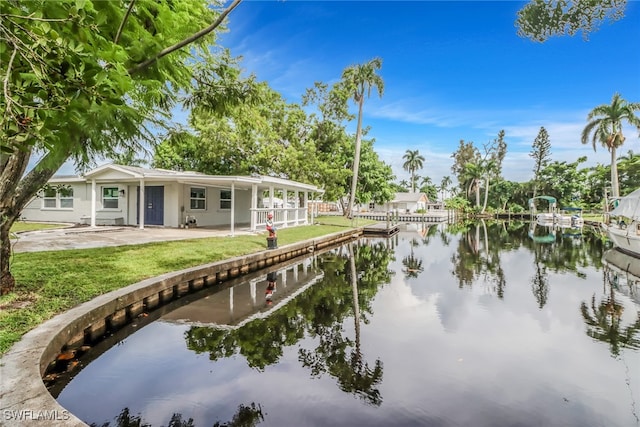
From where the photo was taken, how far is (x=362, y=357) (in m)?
5.40

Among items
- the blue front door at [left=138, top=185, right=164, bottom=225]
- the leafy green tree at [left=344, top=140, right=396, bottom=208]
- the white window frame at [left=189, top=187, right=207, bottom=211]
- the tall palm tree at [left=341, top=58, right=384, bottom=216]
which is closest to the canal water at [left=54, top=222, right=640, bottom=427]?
the white window frame at [left=189, top=187, right=207, bottom=211]

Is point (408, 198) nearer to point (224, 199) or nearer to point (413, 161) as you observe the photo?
point (413, 161)

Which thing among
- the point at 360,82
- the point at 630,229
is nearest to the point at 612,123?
the point at 360,82

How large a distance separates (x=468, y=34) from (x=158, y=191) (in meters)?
16.3

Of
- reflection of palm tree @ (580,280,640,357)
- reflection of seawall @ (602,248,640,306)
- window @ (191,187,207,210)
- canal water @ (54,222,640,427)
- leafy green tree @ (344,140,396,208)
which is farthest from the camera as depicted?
leafy green tree @ (344,140,396,208)

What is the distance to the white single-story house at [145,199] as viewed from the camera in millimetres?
17312

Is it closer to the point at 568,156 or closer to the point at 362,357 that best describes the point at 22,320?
the point at 362,357

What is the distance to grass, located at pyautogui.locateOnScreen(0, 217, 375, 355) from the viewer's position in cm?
486

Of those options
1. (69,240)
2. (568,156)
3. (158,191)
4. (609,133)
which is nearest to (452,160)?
(568,156)

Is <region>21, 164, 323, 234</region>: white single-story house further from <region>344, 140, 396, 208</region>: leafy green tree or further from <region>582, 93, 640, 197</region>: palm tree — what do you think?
<region>582, 93, 640, 197</region>: palm tree

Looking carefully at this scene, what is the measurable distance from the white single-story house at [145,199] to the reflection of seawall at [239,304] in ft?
24.4

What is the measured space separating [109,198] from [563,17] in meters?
21.7

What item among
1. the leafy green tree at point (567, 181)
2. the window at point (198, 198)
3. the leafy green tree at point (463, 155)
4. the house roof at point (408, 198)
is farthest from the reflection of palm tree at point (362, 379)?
the leafy green tree at point (463, 155)

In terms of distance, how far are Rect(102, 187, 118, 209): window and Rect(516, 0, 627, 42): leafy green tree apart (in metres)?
20.8
